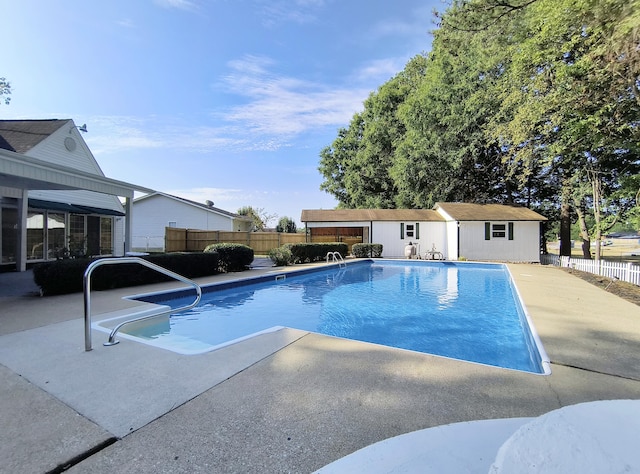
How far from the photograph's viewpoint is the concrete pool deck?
1.95 metres

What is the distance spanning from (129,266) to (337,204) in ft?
87.6

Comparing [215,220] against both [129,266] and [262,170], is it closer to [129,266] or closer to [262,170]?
[262,170]

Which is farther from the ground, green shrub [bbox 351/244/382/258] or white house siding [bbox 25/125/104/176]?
white house siding [bbox 25/125/104/176]

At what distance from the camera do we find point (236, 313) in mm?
7406

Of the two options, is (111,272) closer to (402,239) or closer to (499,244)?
(402,239)

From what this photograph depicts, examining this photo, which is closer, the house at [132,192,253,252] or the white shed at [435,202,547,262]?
the white shed at [435,202,547,262]

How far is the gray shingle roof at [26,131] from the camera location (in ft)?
39.6

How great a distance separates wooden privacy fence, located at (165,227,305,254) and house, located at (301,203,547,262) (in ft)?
9.06

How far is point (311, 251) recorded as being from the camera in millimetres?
17391

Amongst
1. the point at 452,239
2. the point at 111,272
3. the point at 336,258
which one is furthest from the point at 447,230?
the point at 111,272

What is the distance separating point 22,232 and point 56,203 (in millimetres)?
2718

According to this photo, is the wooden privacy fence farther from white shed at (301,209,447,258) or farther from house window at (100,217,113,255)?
white shed at (301,209,447,258)

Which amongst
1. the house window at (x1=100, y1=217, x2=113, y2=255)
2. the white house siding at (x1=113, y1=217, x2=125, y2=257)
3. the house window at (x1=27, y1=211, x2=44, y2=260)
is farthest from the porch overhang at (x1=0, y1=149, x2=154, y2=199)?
the white house siding at (x1=113, y1=217, x2=125, y2=257)

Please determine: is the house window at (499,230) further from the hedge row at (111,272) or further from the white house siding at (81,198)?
the white house siding at (81,198)
